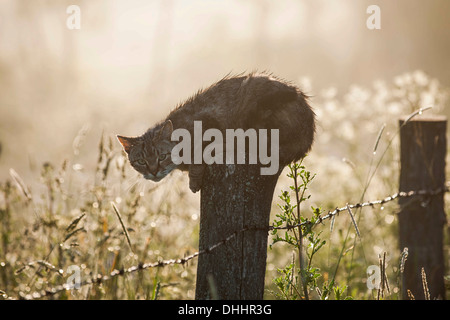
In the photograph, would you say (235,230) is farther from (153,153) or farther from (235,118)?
(153,153)

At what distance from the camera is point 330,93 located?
22.0 ft

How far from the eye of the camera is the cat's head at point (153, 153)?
3975 millimetres

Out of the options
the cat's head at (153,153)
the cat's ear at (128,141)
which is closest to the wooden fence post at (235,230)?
the cat's head at (153,153)

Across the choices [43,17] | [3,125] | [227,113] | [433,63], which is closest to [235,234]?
[227,113]

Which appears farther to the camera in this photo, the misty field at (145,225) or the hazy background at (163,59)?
the hazy background at (163,59)

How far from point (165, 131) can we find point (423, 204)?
2.05 meters

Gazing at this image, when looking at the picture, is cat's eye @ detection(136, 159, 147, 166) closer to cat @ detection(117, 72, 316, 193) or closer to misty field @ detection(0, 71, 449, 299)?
cat @ detection(117, 72, 316, 193)

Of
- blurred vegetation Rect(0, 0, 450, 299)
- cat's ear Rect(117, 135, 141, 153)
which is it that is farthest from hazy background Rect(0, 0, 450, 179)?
cat's ear Rect(117, 135, 141, 153)

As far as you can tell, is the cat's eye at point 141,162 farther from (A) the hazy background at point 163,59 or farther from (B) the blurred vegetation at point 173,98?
(A) the hazy background at point 163,59

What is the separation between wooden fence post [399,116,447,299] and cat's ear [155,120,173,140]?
178cm

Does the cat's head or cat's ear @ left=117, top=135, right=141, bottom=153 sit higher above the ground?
cat's ear @ left=117, top=135, right=141, bottom=153

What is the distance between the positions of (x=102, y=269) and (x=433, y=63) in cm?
1396

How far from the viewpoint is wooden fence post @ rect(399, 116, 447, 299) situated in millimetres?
4016

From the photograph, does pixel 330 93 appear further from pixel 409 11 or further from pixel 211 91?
pixel 409 11
